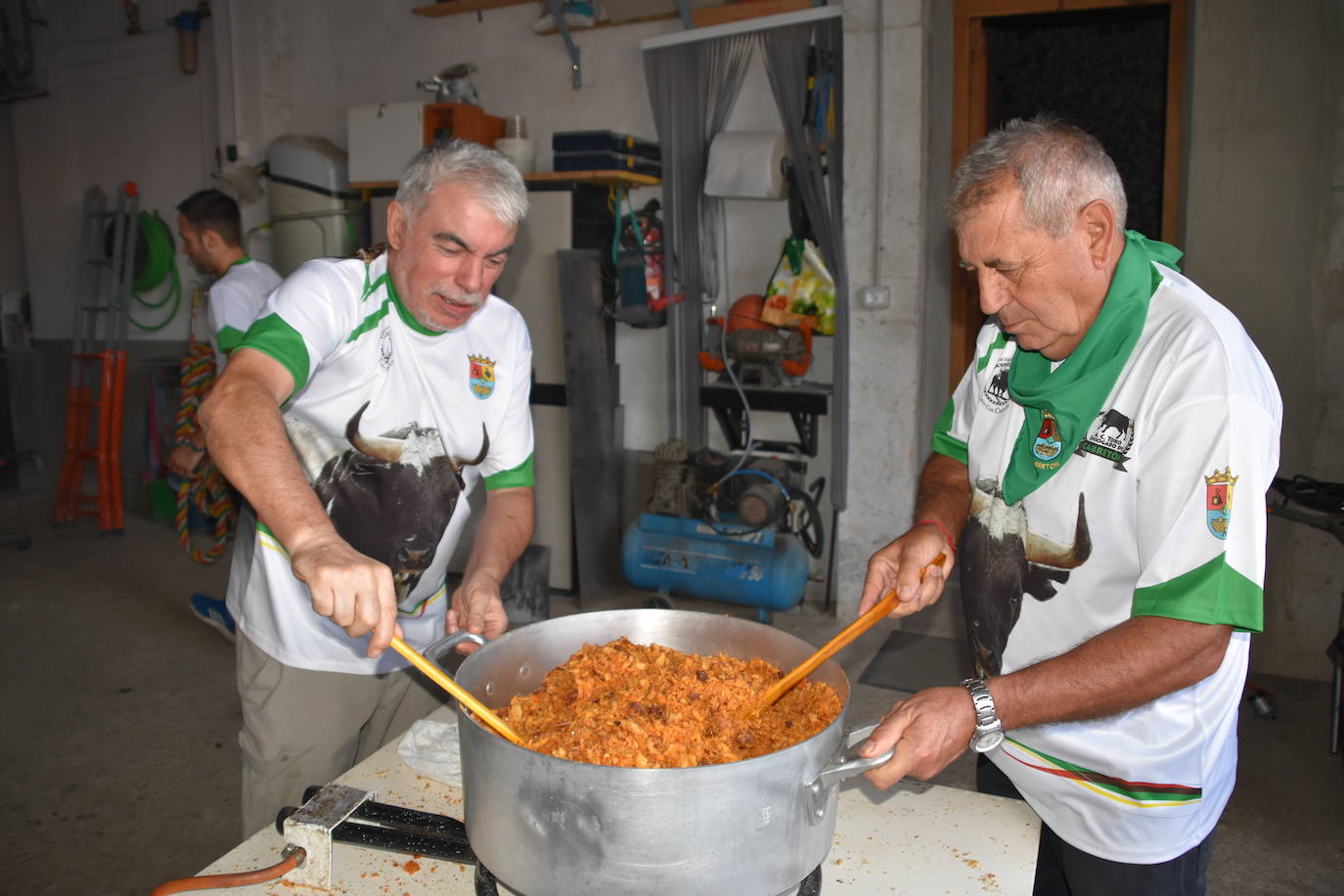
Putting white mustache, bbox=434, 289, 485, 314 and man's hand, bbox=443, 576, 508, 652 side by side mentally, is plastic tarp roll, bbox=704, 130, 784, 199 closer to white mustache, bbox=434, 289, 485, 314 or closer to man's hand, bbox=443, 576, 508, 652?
white mustache, bbox=434, 289, 485, 314

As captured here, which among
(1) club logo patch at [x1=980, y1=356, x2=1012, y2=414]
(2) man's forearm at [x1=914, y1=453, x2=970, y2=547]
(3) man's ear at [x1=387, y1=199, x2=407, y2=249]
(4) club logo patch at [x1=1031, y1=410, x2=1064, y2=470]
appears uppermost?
(3) man's ear at [x1=387, y1=199, x2=407, y2=249]

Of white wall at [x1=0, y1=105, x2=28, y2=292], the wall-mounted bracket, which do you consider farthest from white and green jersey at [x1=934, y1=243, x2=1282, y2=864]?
white wall at [x1=0, y1=105, x2=28, y2=292]

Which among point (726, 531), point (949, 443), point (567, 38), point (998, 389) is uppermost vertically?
point (567, 38)

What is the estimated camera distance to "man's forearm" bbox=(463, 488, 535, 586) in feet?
6.16

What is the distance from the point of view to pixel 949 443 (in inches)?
73.0

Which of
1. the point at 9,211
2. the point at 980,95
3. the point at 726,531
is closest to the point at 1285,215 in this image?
the point at 980,95

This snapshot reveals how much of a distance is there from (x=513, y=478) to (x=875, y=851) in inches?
39.3

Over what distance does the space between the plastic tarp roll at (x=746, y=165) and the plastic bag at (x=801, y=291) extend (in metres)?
0.29

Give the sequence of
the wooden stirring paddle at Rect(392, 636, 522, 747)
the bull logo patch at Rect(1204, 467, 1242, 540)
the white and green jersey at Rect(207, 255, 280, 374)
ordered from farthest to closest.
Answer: the white and green jersey at Rect(207, 255, 280, 374), the bull logo patch at Rect(1204, 467, 1242, 540), the wooden stirring paddle at Rect(392, 636, 522, 747)

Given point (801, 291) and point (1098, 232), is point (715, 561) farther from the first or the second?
point (1098, 232)

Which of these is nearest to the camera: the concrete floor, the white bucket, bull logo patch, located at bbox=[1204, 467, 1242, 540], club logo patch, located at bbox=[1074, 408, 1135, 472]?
bull logo patch, located at bbox=[1204, 467, 1242, 540]

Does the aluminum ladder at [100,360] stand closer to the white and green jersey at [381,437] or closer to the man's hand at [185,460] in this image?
the man's hand at [185,460]

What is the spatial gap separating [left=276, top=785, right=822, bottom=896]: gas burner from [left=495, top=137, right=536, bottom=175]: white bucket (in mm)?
4057

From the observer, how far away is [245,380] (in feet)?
4.90
